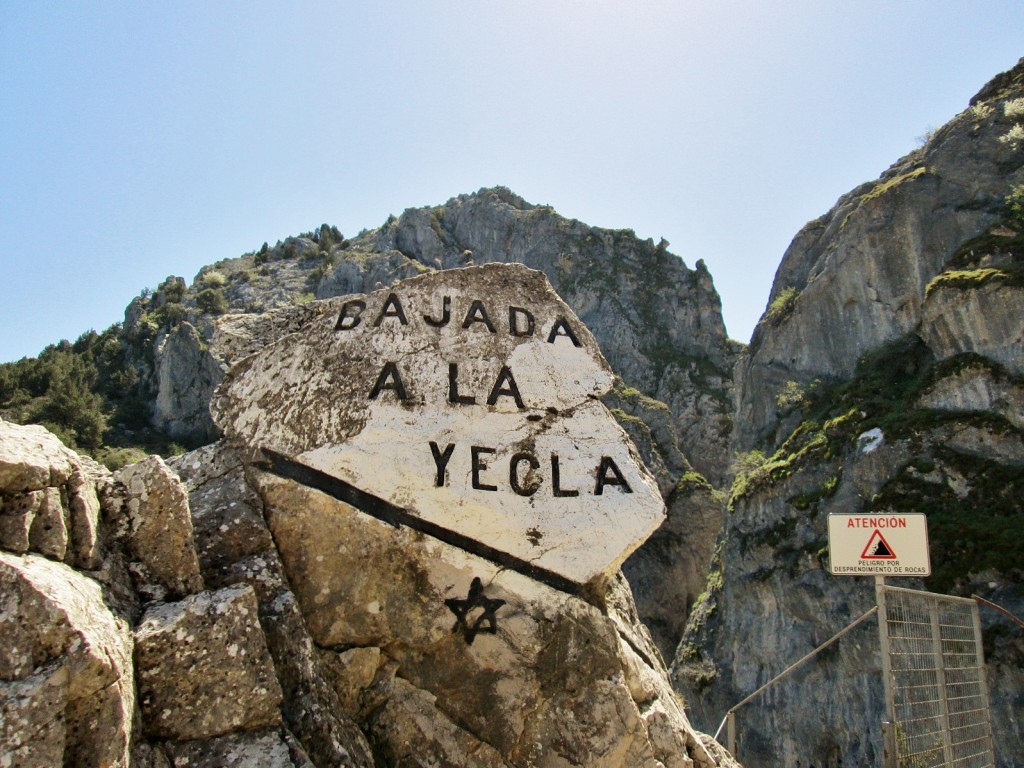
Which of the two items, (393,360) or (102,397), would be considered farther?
(102,397)

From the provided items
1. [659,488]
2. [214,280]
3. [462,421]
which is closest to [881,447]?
[659,488]

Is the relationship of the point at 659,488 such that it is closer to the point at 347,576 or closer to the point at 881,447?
the point at 347,576

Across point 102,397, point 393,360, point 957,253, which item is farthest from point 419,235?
point 393,360

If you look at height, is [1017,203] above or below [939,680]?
above

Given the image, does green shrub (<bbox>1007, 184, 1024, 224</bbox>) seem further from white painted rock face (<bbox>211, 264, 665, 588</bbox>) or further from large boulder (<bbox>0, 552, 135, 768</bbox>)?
large boulder (<bbox>0, 552, 135, 768</bbox>)

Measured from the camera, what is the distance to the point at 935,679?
6.90 metres

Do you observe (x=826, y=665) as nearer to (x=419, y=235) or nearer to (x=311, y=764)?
(x=311, y=764)

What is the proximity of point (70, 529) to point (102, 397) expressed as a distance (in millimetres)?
49231

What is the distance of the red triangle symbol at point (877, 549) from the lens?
6.42 m

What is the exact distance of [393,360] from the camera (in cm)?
682

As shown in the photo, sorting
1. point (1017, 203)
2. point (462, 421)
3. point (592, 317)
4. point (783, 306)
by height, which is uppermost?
point (592, 317)

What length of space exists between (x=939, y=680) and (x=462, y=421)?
4329 mm

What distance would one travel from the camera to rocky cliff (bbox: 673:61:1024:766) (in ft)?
97.3

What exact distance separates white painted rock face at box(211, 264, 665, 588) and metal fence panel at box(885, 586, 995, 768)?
2178mm
